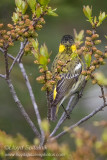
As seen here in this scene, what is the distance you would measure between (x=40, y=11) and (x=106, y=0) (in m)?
3.98

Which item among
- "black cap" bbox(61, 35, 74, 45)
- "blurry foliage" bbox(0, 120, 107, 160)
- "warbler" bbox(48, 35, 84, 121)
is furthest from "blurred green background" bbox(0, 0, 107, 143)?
"blurry foliage" bbox(0, 120, 107, 160)

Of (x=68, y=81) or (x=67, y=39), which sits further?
(x=68, y=81)

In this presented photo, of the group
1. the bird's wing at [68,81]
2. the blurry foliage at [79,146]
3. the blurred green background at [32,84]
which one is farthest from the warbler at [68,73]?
the blurry foliage at [79,146]

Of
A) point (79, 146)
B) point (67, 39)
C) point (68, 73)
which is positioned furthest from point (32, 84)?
point (79, 146)

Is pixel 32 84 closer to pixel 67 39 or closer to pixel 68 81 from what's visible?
pixel 68 81

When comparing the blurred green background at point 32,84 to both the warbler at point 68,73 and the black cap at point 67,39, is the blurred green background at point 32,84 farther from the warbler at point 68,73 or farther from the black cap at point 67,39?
the black cap at point 67,39

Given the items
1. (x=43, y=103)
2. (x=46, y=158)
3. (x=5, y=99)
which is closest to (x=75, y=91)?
(x=43, y=103)

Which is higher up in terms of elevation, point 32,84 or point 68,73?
Result: point 68,73

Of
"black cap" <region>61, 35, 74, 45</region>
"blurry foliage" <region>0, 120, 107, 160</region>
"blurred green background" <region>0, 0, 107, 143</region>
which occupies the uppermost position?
"blurry foliage" <region>0, 120, 107, 160</region>

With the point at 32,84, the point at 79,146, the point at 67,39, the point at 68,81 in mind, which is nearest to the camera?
the point at 79,146

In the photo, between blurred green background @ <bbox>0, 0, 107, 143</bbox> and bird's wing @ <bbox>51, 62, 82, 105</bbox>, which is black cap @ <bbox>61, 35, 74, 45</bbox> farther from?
blurred green background @ <bbox>0, 0, 107, 143</bbox>

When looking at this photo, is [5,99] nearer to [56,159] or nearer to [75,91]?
[75,91]

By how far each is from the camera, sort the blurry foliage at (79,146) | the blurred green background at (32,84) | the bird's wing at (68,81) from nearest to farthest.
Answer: the blurry foliage at (79,146) < the bird's wing at (68,81) < the blurred green background at (32,84)

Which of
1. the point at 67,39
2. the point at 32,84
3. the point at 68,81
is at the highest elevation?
the point at 67,39
